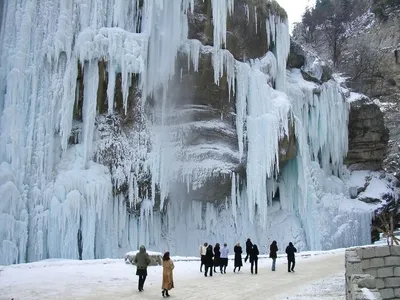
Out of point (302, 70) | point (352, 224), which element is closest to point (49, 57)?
point (302, 70)

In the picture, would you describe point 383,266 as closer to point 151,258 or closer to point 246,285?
point 246,285

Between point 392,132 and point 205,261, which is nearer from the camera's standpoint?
point 205,261

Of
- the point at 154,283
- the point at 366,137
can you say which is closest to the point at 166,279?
the point at 154,283

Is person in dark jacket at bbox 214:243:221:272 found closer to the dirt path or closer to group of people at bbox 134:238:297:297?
group of people at bbox 134:238:297:297

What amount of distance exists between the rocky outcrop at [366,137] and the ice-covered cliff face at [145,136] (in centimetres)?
592

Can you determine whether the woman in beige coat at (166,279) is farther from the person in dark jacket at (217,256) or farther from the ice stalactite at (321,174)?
the ice stalactite at (321,174)

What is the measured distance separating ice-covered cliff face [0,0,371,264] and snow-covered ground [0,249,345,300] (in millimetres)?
5333

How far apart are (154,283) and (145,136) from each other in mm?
12005

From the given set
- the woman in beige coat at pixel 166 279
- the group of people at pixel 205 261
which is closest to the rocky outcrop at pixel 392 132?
the group of people at pixel 205 261

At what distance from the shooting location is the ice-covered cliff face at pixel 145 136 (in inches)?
780

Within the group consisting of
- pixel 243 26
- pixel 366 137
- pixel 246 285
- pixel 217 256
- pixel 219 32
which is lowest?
pixel 246 285

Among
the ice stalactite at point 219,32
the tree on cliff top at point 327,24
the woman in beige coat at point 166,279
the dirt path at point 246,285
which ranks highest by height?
the tree on cliff top at point 327,24

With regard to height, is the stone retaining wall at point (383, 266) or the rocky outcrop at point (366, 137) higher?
the rocky outcrop at point (366, 137)

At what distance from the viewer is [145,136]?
76.6ft
